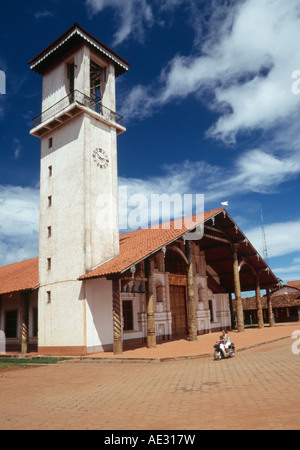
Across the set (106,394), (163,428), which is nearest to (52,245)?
(106,394)

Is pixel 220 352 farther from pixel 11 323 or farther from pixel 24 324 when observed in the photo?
pixel 11 323

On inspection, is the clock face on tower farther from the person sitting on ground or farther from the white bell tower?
the person sitting on ground

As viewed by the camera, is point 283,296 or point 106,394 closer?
point 106,394

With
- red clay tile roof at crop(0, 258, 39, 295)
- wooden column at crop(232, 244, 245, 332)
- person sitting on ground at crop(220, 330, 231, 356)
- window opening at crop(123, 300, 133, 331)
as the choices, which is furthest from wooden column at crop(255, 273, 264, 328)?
red clay tile roof at crop(0, 258, 39, 295)

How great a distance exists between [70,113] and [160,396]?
16360mm

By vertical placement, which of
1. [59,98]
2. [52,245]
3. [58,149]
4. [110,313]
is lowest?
[110,313]

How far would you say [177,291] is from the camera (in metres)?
24.7

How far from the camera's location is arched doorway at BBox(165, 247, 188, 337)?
2395 centimetres

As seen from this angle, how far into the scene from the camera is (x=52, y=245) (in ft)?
66.3

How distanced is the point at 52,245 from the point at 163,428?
15633 millimetres

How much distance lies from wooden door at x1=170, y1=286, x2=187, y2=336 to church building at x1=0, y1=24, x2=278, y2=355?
0.07 m
